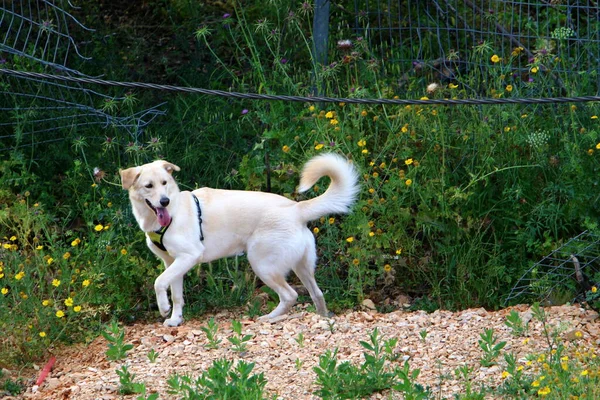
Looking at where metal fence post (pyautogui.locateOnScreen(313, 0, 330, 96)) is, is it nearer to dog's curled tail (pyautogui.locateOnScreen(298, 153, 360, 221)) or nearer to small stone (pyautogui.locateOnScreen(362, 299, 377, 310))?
dog's curled tail (pyautogui.locateOnScreen(298, 153, 360, 221))

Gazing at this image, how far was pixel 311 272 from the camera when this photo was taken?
5824mm

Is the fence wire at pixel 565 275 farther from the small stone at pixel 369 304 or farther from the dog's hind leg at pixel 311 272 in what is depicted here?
the dog's hind leg at pixel 311 272

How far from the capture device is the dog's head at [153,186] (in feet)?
18.1

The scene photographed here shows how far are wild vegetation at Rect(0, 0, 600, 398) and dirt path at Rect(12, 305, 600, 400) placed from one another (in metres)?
0.45

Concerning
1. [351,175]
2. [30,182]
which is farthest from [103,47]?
[351,175]

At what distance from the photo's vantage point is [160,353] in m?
5.17

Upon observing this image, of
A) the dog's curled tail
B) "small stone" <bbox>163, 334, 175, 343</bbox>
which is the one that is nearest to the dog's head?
"small stone" <bbox>163, 334, 175, 343</bbox>

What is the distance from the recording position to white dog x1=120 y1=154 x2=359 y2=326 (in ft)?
18.4

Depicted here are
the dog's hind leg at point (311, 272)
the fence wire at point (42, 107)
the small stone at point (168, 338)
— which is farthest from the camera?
the fence wire at point (42, 107)

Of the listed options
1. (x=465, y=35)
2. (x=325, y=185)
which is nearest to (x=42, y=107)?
(x=325, y=185)

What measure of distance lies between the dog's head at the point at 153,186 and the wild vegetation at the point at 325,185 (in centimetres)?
51

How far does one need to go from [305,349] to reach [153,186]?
1322 millimetres

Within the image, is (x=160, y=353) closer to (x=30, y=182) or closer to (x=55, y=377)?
(x=55, y=377)

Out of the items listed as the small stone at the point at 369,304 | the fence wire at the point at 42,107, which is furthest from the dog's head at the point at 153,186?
the fence wire at the point at 42,107
